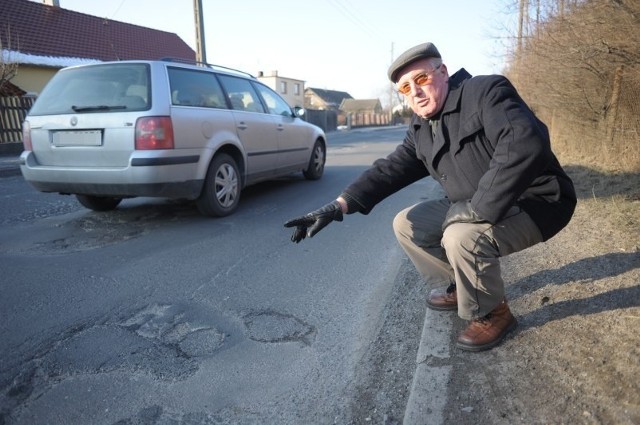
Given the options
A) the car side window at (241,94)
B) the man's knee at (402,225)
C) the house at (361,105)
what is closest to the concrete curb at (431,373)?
the man's knee at (402,225)

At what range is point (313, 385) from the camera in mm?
2234

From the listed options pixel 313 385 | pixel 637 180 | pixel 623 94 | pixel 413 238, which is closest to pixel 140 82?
pixel 413 238

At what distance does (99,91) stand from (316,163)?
4.14 meters

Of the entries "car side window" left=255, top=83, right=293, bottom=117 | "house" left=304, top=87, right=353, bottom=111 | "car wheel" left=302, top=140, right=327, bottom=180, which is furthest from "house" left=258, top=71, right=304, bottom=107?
"car side window" left=255, top=83, right=293, bottom=117

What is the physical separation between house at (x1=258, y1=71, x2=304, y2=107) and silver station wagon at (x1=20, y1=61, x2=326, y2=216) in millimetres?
52710

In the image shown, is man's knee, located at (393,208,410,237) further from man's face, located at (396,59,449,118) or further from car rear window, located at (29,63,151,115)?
car rear window, located at (29,63,151,115)

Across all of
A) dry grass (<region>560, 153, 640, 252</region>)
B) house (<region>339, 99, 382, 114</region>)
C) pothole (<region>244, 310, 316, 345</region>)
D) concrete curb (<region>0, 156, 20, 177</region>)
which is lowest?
pothole (<region>244, 310, 316, 345</region>)

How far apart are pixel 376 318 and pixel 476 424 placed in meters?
1.14

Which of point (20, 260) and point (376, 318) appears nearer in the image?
point (376, 318)

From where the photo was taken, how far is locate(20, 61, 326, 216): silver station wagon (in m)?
4.58

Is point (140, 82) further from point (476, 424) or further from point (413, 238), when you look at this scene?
point (476, 424)

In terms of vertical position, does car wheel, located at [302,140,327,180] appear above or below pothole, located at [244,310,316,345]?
above

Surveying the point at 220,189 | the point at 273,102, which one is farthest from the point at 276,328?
the point at 273,102

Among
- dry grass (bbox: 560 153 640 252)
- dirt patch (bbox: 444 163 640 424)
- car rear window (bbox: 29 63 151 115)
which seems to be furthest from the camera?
car rear window (bbox: 29 63 151 115)
